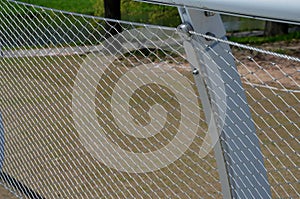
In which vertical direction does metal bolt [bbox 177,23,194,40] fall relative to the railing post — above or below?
above

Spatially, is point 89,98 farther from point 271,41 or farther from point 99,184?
point 271,41

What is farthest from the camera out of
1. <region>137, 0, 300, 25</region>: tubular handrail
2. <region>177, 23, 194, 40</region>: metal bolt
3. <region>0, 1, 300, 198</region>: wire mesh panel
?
<region>0, 1, 300, 198</region>: wire mesh panel

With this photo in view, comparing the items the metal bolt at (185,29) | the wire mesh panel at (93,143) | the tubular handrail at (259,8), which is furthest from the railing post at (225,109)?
the wire mesh panel at (93,143)

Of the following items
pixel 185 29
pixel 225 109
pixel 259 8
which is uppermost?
pixel 185 29

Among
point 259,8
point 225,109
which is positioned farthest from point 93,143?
point 259,8

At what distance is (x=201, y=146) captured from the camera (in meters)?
5.13

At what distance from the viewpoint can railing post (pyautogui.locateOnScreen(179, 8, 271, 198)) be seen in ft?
7.61

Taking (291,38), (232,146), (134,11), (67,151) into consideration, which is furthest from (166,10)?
(232,146)

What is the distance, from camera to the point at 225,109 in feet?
7.80

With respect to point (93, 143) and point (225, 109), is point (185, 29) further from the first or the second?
point (93, 143)

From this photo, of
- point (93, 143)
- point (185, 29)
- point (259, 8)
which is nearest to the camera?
point (259, 8)

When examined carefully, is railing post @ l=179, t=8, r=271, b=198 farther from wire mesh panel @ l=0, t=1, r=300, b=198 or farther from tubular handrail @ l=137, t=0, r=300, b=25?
wire mesh panel @ l=0, t=1, r=300, b=198

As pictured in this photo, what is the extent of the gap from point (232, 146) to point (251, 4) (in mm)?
709

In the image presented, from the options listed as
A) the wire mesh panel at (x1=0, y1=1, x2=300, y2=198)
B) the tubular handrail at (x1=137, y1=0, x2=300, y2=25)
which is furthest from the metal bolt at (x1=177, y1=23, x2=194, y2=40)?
the wire mesh panel at (x1=0, y1=1, x2=300, y2=198)
